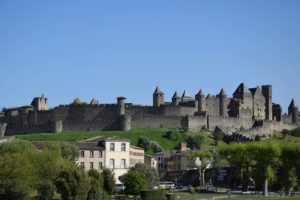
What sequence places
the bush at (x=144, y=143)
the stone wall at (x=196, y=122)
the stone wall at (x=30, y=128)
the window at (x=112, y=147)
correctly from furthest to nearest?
the stone wall at (x=30, y=128) < the stone wall at (x=196, y=122) < the bush at (x=144, y=143) < the window at (x=112, y=147)

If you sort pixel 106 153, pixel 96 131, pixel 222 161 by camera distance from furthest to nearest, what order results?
pixel 96 131 < pixel 222 161 < pixel 106 153

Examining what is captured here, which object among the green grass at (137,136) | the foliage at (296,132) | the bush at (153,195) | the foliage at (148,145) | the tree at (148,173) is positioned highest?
the foliage at (296,132)

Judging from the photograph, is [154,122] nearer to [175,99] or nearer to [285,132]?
[175,99]

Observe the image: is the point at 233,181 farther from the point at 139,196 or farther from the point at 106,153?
the point at 139,196

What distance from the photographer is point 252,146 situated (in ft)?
264

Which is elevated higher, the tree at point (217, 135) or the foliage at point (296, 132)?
the foliage at point (296, 132)

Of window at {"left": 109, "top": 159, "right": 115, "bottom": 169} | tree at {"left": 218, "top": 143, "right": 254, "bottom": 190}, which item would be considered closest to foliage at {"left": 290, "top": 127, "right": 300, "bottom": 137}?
tree at {"left": 218, "top": 143, "right": 254, "bottom": 190}

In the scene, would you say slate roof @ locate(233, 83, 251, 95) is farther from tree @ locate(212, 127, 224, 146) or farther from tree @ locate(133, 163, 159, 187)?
tree @ locate(133, 163, 159, 187)

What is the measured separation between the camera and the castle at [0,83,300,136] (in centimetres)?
13588

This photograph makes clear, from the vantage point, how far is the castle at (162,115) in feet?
446

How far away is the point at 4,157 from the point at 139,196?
13.2 m

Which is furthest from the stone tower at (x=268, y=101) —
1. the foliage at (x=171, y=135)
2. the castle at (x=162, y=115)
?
the foliage at (x=171, y=135)

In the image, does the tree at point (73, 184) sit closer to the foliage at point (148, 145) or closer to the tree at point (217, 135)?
the foliage at point (148, 145)

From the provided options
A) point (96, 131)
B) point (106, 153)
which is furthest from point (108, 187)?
point (96, 131)
